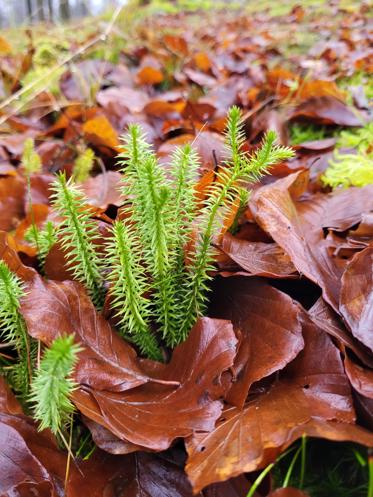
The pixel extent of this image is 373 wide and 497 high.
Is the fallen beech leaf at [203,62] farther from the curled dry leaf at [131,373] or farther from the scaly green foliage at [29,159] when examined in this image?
the curled dry leaf at [131,373]

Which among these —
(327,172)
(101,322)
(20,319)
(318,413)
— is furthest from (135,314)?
(327,172)

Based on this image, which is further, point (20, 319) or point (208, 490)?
Answer: point (20, 319)

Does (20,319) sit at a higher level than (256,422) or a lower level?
higher

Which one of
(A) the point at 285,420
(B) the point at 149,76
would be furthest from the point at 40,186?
(B) the point at 149,76

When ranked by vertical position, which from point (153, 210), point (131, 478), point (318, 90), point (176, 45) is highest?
point (153, 210)

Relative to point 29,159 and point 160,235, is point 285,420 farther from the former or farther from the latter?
point 29,159

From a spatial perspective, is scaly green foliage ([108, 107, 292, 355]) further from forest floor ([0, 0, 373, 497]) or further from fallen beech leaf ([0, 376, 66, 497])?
fallen beech leaf ([0, 376, 66, 497])

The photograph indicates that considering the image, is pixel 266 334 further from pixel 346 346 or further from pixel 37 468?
pixel 37 468

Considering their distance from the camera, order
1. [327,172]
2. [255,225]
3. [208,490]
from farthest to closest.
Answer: [327,172] < [255,225] < [208,490]
